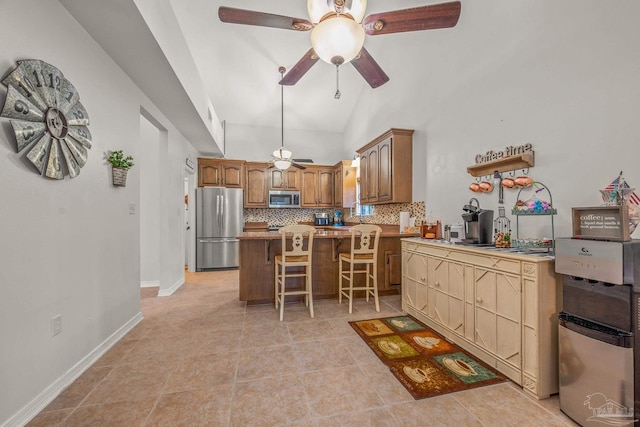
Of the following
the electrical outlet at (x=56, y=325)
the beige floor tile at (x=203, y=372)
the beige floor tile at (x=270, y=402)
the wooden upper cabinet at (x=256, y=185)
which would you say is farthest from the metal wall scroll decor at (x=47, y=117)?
the wooden upper cabinet at (x=256, y=185)

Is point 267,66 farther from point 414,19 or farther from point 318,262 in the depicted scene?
point 318,262

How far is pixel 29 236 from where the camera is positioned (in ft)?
5.09

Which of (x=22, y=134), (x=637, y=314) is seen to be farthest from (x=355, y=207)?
(x=22, y=134)

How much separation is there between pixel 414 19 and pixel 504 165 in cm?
155

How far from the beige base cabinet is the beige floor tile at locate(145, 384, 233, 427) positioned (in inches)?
76.0

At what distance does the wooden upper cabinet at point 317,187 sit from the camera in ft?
21.5

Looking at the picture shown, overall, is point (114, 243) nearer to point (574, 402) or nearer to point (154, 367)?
point (154, 367)

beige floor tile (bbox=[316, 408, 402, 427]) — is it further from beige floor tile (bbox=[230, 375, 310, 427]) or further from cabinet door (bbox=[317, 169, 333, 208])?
cabinet door (bbox=[317, 169, 333, 208])

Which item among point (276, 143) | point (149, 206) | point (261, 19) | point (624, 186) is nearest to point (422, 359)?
point (624, 186)

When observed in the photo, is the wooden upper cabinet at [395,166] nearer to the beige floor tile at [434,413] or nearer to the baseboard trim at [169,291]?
the beige floor tile at [434,413]

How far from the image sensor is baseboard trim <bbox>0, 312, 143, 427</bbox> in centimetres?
147

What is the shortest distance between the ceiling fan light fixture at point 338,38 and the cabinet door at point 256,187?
473cm

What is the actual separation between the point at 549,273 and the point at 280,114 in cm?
583

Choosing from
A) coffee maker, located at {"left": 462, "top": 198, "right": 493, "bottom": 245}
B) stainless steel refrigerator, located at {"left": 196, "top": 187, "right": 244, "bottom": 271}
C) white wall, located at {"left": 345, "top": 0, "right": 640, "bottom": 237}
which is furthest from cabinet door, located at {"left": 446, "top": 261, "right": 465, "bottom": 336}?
stainless steel refrigerator, located at {"left": 196, "top": 187, "right": 244, "bottom": 271}
